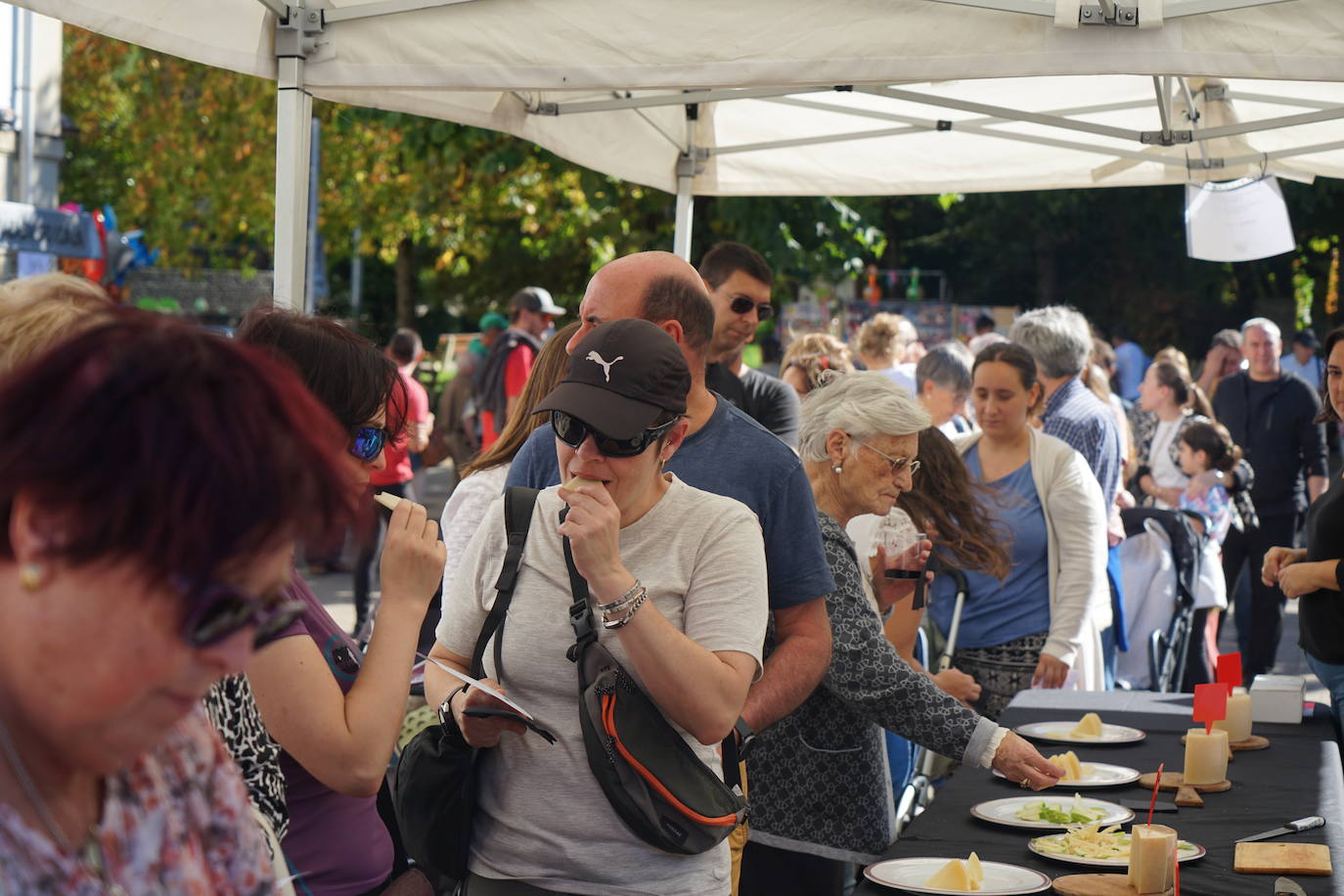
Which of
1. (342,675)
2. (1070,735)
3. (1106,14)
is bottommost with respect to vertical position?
(1070,735)

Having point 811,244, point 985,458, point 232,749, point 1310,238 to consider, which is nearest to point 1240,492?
point 985,458

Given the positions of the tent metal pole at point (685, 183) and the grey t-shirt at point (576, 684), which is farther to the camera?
the tent metal pole at point (685, 183)

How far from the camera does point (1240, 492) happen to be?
316 inches

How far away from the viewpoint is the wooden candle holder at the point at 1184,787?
132 inches

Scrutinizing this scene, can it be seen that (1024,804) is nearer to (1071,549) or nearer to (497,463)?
(497,463)

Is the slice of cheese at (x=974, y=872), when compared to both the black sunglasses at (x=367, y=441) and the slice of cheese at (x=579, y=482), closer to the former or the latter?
the slice of cheese at (x=579, y=482)

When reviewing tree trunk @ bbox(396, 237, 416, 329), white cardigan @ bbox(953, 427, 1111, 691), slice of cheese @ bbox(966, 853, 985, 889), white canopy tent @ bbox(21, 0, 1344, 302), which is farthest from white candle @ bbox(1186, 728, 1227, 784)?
tree trunk @ bbox(396, 237, 416, 329)

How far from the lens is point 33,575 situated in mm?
874

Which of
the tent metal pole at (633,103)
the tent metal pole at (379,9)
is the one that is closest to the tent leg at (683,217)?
the tent metal pole at (633,103)

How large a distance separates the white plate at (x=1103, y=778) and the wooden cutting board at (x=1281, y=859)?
0.60 meters

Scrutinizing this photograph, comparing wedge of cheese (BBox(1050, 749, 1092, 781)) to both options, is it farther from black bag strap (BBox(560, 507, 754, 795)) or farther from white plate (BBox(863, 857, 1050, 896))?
black bag strap (BBox(560, 507, 754, 795))

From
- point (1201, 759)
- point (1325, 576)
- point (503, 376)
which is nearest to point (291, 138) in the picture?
point (1201, 759)

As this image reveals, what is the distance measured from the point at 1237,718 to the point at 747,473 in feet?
6.38

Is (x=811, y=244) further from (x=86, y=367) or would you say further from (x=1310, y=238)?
(x=1310, y=238)
